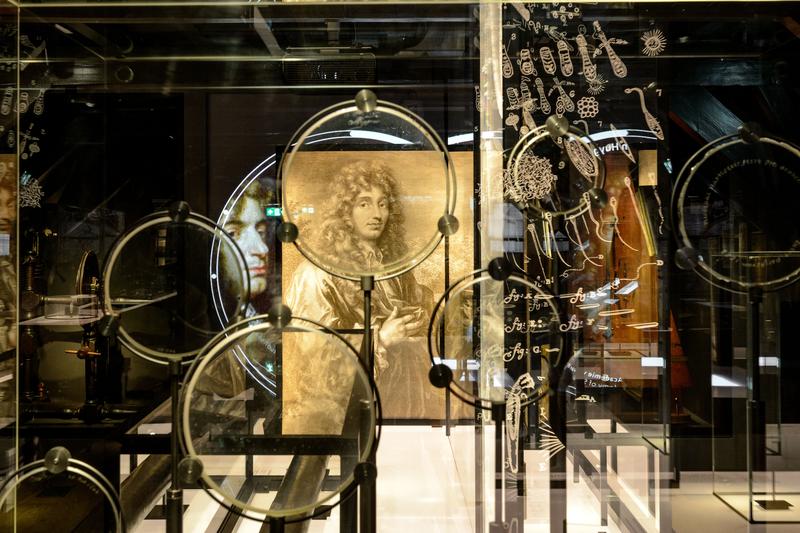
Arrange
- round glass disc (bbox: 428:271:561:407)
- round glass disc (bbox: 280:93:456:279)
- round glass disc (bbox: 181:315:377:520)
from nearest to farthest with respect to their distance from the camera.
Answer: round glass disc (bbox: 181:315:377:520)
round glass disc (bbox: 280:93:456:279)
round glass disc (bbox: 428:271:561:407)

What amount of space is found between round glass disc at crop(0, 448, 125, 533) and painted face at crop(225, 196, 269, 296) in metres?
0.61

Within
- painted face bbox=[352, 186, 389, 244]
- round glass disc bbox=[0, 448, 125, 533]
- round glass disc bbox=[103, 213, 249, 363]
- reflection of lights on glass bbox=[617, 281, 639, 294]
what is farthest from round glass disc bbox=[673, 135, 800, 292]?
round glass disc bbox=[0, 448, 125, 533]

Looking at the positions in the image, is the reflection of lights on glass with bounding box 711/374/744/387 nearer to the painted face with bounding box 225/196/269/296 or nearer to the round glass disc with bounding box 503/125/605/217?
the round glass disc with bounding box 503/125/605/217

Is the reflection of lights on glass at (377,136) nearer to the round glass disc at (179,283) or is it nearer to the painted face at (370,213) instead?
the painted face at (370,213)

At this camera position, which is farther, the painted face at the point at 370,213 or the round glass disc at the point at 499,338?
the round glass disc at the point at 499,338

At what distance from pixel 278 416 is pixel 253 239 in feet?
1.52

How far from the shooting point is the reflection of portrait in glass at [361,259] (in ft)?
5.34

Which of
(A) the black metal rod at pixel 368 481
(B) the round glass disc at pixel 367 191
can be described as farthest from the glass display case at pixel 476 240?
(A) the black metal rod at pixel 368 481

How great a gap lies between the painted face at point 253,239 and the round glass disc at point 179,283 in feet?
0.08

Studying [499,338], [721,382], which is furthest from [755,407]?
[499,338]

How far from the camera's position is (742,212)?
5.90 feet

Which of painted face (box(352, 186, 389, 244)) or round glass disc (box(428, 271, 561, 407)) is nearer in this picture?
painted face (box(352, 186, 389, 244))

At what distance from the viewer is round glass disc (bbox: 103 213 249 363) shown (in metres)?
1.69

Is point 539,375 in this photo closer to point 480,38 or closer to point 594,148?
point 594,148
